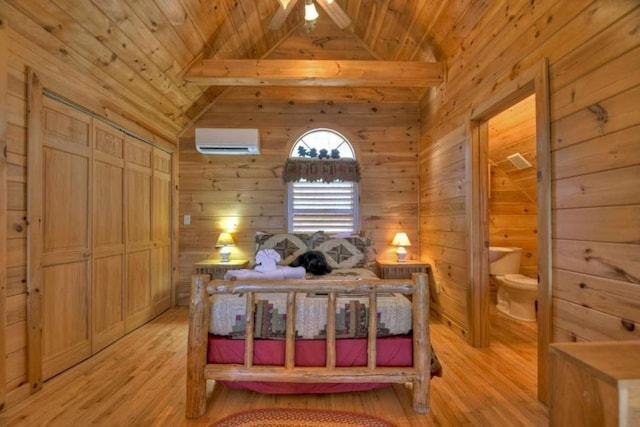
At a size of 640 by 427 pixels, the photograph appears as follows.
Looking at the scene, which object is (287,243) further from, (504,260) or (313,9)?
(504,260)

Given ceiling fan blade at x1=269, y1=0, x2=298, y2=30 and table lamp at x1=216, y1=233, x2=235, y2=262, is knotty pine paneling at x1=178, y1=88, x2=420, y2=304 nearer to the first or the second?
table lamp at x1=216, y1=233, x2=235, y2=262

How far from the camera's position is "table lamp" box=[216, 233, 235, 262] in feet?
12.1

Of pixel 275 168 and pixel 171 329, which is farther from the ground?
pixel 275 168

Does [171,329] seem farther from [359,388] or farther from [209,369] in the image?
[359,388]

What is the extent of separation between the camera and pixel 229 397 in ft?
6.41

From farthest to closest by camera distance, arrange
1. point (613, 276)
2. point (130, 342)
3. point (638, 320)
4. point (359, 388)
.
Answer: point (130, 342), point (359, 388), point (613, 276), point (638, 320)

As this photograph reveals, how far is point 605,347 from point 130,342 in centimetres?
347

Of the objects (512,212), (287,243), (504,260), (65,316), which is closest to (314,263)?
(287,243)

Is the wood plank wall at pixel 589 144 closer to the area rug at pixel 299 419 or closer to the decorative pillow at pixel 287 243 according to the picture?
the area rug at pixel 299 419

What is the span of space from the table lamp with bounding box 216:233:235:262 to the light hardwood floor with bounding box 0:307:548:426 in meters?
1.26

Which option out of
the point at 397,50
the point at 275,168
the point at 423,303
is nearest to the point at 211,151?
the point at 275,168

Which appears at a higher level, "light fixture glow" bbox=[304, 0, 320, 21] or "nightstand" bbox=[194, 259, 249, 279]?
"light fixture glow" bbox=[304, 0, 320, 21]

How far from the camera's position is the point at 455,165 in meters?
3.07

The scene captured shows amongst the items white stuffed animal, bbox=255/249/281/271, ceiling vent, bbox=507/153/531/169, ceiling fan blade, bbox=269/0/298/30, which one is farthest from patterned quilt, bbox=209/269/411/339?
ceiling vent, bbox=507/153/531/169
